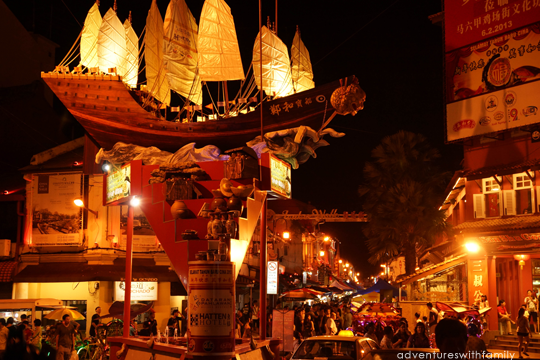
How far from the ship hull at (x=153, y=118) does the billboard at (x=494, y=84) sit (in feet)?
35.2

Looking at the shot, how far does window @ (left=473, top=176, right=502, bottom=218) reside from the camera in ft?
84.7

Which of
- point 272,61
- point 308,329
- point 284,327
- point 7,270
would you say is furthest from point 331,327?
point 7,270

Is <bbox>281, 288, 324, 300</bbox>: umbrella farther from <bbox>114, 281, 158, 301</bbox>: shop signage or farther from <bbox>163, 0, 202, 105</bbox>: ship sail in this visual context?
<bbox>163, 0, 202, 105</bbox>: ship sail

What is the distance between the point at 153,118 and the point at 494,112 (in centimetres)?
1503

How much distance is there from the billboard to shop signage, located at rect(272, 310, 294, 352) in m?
13.0

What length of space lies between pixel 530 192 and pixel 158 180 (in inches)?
664

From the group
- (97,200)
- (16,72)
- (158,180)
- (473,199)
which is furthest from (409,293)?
(16,72)

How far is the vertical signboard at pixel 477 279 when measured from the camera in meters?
24.6

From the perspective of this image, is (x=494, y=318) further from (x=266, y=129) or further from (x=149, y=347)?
→ (x=149, y=347)

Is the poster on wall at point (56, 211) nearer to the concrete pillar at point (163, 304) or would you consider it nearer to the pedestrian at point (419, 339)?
the concrete pillar at point (163, 304)

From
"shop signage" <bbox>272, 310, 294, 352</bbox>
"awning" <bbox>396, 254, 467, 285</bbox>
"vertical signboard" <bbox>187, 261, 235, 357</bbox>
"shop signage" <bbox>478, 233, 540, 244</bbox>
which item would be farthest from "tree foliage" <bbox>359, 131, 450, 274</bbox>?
"vertical signboard" <bbox>187, 261, 235, 357</bbox>

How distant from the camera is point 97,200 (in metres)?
27.3

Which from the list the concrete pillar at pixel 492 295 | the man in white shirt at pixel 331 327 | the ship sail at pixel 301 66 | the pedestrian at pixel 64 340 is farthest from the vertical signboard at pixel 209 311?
the ship sail at pixel 301 66

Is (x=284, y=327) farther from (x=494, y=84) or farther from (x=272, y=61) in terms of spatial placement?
(x=272, y=61)
